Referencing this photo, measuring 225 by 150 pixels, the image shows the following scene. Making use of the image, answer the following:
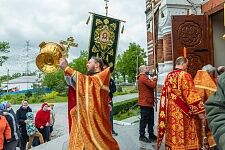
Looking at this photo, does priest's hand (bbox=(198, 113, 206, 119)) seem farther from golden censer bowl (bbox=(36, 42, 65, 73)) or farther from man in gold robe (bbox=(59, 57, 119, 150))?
golden censer bowl (bbox=(36, 42, 65, 73))

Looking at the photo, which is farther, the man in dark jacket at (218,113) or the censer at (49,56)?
the censer at (49,56)

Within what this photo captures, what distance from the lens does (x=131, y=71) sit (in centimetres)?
4331

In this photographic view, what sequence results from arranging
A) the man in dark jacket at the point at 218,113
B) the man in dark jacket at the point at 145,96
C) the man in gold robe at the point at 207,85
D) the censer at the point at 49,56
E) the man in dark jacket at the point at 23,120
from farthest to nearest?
the man in dark jacket at the point at 23,120, the man in dark jacket at the point at 145,96, the man in gold robe at the point at 207,85, the censer at the point at 49,56, the man in dark jacket at the point at 218,113

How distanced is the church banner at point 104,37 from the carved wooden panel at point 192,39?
6.61 feet

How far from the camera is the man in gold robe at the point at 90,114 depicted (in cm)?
477

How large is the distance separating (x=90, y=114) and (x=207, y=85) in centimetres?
211

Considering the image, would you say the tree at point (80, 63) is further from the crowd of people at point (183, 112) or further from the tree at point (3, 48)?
the crowd of people at point (183, 112)

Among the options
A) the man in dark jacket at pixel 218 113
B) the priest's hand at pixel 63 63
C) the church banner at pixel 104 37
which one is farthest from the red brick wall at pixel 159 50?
the man in dark jacket at pixel 218 113

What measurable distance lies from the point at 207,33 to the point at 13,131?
4.54 m

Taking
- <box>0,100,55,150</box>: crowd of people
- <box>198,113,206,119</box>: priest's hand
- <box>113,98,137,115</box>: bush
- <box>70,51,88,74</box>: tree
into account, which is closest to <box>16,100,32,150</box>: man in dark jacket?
<box>0,100,55,150</box>: crowd of people

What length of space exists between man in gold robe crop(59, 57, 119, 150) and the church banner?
4.04 meters

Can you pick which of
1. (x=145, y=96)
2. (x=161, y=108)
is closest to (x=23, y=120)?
(x=145, y=96)

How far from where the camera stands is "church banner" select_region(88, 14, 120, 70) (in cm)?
900

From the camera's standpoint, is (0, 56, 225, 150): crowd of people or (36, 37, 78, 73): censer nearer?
(36, 37, 78, 73): censer
